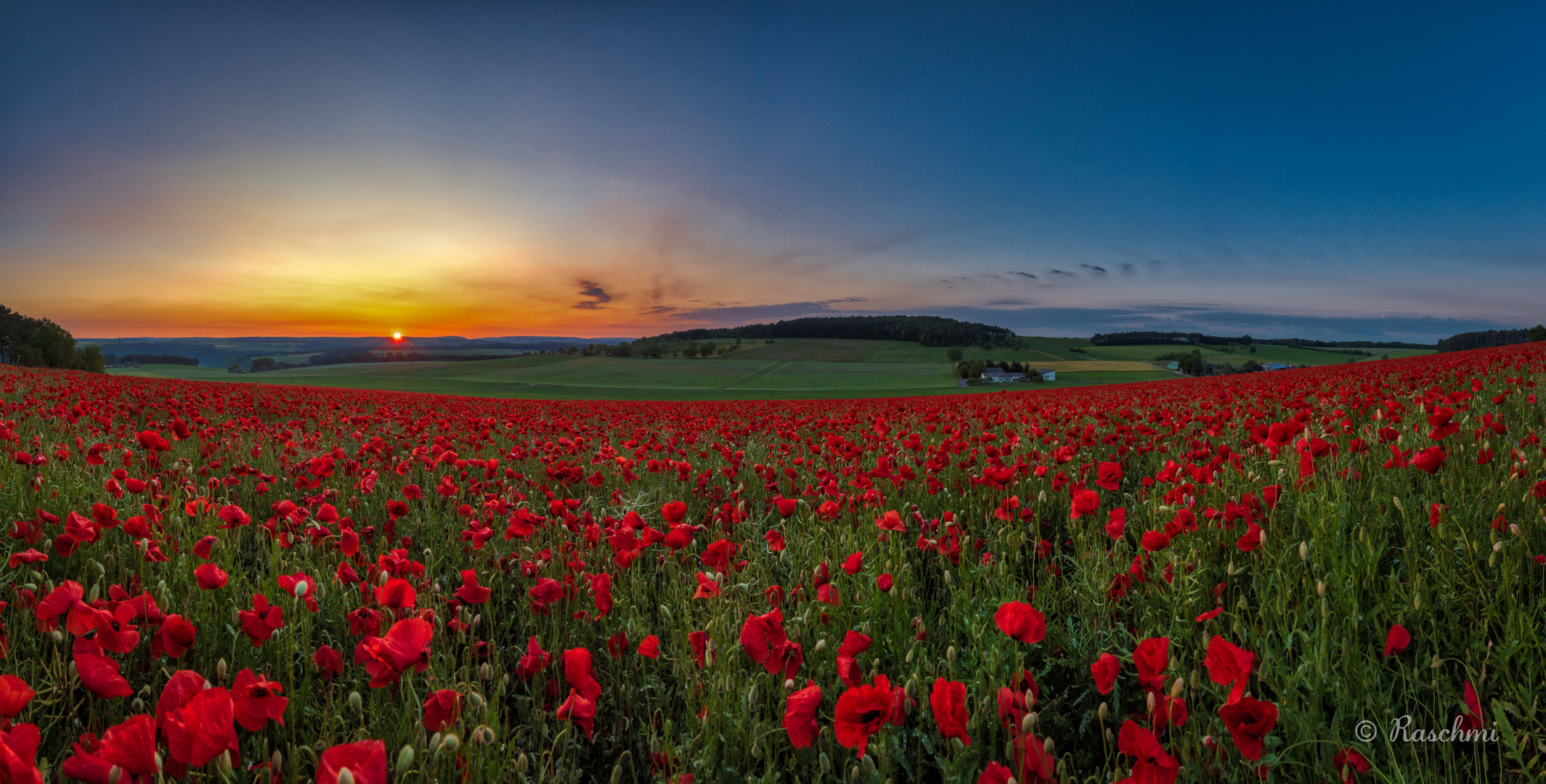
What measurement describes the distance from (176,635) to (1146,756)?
2.67 m

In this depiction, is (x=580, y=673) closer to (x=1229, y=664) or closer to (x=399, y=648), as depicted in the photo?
(x=399, y=648)

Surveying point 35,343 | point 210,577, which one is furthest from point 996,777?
point 35,343

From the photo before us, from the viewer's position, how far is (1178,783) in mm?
1680

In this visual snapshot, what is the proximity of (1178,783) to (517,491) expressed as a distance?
4.56m

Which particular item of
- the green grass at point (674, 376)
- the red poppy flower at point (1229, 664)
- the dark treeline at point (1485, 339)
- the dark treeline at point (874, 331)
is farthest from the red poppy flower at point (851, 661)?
the dark treeline at point (874, 331)

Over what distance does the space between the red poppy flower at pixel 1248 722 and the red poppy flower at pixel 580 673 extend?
149 centimetres

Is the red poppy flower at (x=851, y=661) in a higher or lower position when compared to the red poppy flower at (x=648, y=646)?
higher

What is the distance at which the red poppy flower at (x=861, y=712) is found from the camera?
1418 mm

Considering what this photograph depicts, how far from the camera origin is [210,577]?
6.93ft

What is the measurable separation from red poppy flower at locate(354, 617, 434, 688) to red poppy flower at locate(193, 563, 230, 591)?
910 mm

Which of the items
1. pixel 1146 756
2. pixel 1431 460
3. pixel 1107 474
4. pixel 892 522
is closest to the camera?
pixel 1146 756

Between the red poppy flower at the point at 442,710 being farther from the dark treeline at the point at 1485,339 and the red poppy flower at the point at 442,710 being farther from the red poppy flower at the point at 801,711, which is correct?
the dark treeline at the point at 1485,339

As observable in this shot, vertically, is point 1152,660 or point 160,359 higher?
point 160,359

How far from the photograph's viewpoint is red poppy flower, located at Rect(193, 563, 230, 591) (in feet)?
6.79
